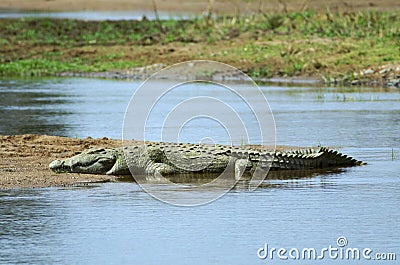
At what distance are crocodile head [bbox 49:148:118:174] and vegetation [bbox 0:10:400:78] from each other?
500 inches

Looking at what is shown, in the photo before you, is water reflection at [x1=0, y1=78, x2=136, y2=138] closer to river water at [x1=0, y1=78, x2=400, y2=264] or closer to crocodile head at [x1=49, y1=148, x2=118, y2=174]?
crocodile head at [x1=49, y1=148, x2=118, y2=174]

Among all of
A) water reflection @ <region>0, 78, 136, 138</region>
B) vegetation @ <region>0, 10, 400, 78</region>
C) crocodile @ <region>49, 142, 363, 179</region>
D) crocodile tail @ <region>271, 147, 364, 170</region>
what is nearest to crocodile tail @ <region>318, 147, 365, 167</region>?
crocodile tail @ <region>271, 147, 364, 170</region>

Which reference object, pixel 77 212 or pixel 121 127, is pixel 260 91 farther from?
pixel 77 212

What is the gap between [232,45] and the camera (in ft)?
92.9

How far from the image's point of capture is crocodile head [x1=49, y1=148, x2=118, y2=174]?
39.0ft

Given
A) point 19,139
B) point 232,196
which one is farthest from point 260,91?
point 232,196

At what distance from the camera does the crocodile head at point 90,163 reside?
11875mm

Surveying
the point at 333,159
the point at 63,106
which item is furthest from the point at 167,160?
the point at 63,106

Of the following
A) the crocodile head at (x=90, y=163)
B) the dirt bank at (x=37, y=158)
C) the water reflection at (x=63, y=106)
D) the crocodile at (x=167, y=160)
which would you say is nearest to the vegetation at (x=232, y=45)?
the water reflection at (x=63, y=106)

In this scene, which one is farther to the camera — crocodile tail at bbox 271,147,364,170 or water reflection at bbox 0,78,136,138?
water reflection at bbox 0,78,136,138

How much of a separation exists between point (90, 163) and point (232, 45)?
Result: 16.7 metres

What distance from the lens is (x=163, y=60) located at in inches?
1077

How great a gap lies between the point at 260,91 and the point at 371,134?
7.03m

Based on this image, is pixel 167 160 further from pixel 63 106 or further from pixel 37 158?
pixel 63 106
